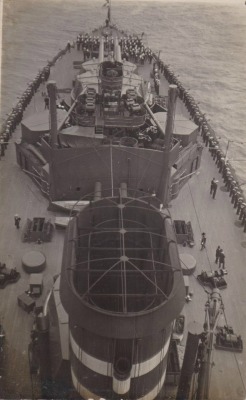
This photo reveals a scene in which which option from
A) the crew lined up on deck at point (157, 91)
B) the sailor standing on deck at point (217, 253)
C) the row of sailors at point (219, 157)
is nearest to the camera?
the sailor standing on deck at point (217, 253)

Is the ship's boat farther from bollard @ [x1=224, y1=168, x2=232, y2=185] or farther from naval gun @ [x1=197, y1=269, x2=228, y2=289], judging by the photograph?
naval gun @ [x1=197, y1=269, x2=228, y2=289]

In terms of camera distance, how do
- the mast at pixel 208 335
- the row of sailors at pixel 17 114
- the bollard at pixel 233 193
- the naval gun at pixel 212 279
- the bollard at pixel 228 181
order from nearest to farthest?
the mast at pixel 208 335 < the naval gun at pixel 212 279 < the bollard at pixel 233 193 < the bollard at pixel 228 181 < the row of sailors at pixel 17 114

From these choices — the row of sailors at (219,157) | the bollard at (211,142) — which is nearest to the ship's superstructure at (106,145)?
the row of sailors at (219,157)

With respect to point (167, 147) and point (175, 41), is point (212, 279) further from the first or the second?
point (175, 41)

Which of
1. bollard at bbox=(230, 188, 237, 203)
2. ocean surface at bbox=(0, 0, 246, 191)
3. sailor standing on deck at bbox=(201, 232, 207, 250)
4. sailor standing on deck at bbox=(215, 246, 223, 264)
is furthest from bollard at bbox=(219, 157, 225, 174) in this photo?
ocean surface at bbox=(0, 0, 246, 191)

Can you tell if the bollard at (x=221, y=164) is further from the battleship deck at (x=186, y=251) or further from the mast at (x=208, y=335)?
the mast at (x=208, y=335)

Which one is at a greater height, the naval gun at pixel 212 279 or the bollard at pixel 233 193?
the bollard at pixel 233 193

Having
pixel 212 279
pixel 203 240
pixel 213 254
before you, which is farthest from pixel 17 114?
pixel 212 279
